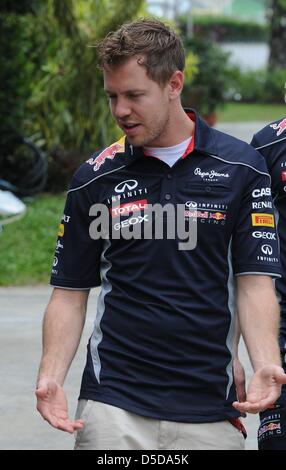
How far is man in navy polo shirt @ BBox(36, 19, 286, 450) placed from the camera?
11.6ft

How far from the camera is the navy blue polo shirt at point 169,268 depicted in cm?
356

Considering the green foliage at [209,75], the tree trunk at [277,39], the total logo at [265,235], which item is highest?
the tree trunk at [277,39]

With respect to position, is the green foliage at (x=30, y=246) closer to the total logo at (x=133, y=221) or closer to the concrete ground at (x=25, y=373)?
the concrete ground at (x=25, y=373)

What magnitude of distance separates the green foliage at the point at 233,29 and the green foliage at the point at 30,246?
42.2m

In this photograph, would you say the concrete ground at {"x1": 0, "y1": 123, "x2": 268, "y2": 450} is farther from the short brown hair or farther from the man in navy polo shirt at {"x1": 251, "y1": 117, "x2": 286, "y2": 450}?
the short brown hair

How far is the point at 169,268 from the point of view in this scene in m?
3.56

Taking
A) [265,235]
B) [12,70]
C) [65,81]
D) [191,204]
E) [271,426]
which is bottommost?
[271,426]

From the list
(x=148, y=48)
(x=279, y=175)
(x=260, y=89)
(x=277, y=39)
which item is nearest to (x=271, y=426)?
(x=279, y=175)

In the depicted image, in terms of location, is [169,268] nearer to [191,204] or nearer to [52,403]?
[191,204]

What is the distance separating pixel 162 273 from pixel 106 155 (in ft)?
1.52

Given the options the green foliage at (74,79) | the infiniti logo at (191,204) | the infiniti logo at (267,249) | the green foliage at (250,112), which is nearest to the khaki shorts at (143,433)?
the infiniti logo at (267,249)

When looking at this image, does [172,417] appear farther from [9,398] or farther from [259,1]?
[259,1]

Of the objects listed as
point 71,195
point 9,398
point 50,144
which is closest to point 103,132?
point 50,144

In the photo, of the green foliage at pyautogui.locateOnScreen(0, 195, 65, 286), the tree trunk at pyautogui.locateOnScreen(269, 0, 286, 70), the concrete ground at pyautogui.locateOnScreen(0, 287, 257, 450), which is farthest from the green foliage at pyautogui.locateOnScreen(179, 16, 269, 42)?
the concrete ground at pyautogui.locateOnScreen(0, 287, 257, 450)
